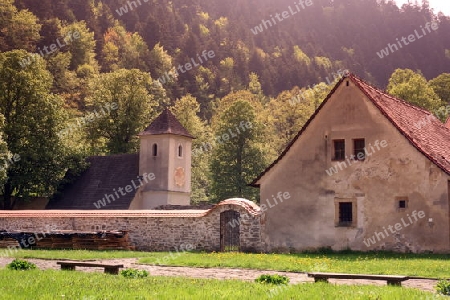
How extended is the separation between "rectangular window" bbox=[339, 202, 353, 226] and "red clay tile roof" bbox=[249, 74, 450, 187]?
359 centimetres

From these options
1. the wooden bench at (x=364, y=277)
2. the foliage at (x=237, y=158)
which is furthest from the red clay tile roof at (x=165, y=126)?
the wooden bench at (x=364, y=277)

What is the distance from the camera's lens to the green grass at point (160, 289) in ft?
35.4

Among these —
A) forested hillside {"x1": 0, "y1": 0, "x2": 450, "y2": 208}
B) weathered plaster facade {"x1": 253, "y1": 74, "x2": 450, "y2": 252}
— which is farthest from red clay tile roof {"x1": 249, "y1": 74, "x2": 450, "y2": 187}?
forested hillside {"x1": 0, "y1": 0, "x2": 450, "y2": 208}

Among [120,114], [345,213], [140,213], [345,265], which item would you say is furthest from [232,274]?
[120,114]

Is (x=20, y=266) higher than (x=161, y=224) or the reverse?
the reverse

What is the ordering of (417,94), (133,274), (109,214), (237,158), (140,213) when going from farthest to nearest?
(237,158) < (417,94) < (109,214) < (140,213) < (133,274)

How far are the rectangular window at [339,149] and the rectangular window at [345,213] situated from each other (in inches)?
82.1

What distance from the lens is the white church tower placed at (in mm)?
48562

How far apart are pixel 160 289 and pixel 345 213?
15975 mm

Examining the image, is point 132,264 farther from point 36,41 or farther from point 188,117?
point 36,41

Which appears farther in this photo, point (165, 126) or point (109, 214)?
point (165, 126)

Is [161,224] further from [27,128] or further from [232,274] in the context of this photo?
[27,128]

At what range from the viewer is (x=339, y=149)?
27062 millimetres

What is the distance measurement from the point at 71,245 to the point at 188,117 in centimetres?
4509
